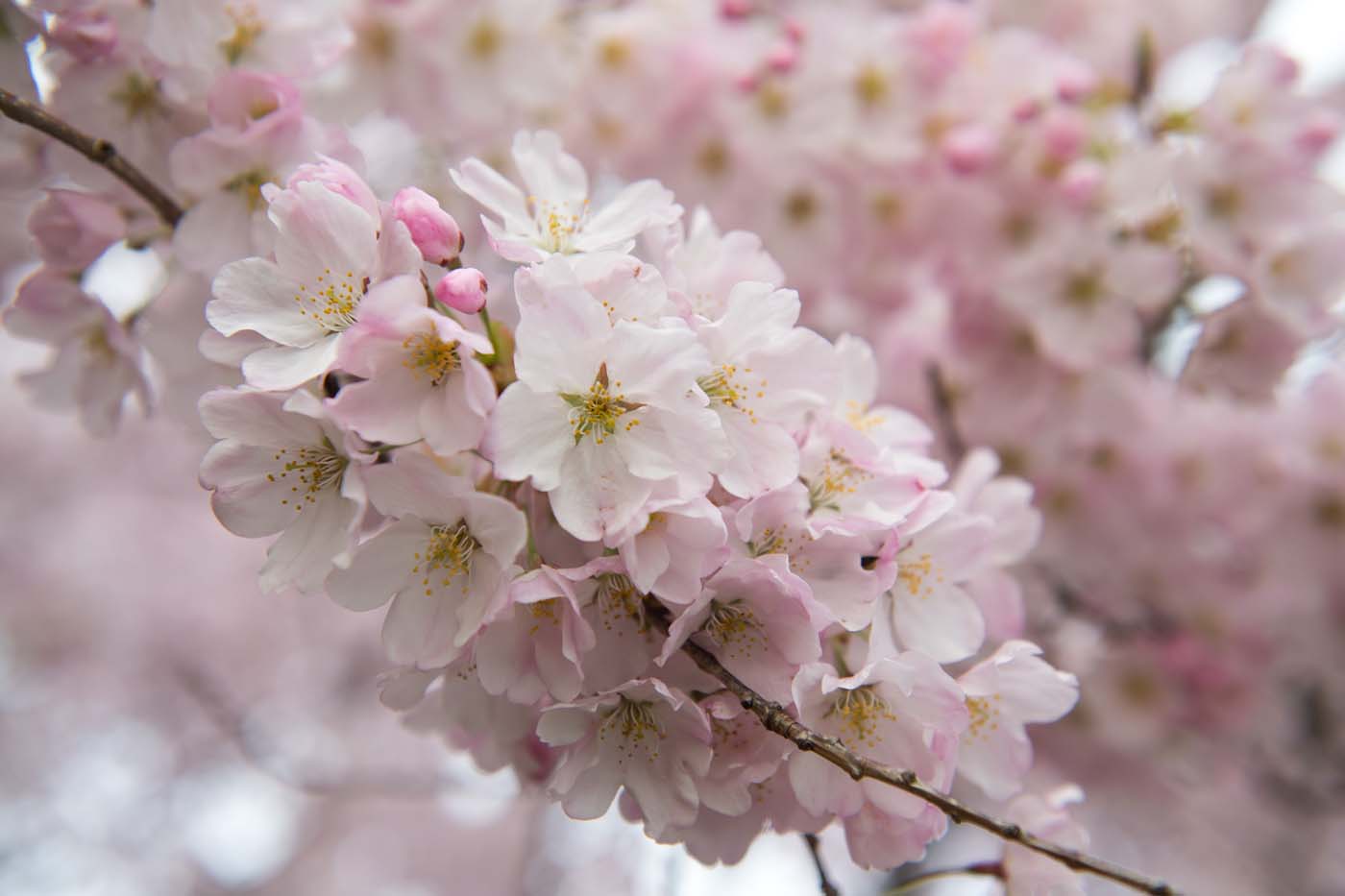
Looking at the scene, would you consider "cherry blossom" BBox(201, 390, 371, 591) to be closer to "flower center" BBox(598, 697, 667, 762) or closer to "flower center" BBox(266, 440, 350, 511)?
"flower center" BBox(266, 440, 350, 511)

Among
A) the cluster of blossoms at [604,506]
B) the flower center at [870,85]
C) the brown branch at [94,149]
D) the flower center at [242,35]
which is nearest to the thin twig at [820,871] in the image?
the cluster of blossoms at [604,506]

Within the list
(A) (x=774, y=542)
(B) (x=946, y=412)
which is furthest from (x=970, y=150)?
(A) (x=774, y=542)

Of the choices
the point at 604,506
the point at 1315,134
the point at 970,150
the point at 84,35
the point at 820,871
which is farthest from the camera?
the point at 970,150

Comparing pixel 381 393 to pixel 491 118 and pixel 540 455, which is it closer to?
pixel 540 455

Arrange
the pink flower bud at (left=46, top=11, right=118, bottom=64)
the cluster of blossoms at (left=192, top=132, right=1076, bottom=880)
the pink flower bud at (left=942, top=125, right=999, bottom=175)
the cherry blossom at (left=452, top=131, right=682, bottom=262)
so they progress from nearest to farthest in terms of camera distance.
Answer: the cluster of blossoms at (left=192, top=132, right=1076, bottom=880)
the cherry blossom at (left=452, top=131, right=682, bottom=262)
the pink flower bud at (left=46, top=11, right=118, bottom=64)
the pink flower bud at (left=942, top=125, right=999, bottom=175)

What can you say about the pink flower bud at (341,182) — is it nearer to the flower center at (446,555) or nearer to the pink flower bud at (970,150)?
the flower center at (446,555)

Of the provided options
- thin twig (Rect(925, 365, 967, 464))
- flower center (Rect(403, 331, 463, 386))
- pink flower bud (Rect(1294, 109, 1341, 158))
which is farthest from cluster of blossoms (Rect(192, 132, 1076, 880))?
pink flower bud (Rect(1294, 109, 1341, 158))

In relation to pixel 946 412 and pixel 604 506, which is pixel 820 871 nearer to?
pixel 604 506
